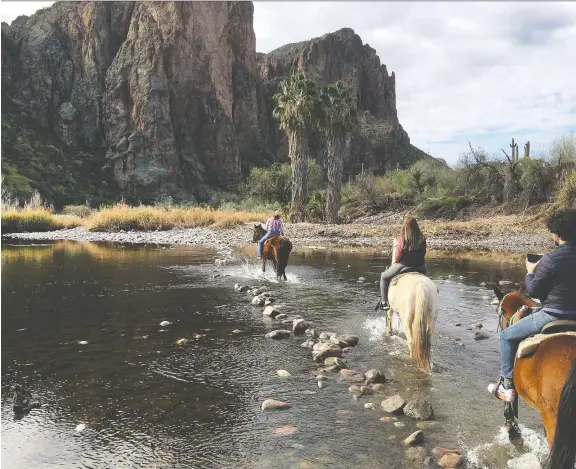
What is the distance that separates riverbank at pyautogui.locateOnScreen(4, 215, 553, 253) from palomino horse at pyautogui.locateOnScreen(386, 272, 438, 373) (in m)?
17.8

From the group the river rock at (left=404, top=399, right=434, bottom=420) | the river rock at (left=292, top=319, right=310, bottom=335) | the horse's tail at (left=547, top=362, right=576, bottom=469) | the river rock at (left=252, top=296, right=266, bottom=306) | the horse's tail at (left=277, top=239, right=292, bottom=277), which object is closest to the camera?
the horse's tail at (left=547, top=362, right=576, bottom=469)

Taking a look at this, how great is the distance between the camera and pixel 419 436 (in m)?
4.61

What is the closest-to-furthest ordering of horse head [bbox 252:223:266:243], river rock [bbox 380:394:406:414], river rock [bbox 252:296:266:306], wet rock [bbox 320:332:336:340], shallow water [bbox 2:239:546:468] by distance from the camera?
shallow water [bbox 2:239:546:468], river rock [bbox 380:394:406:414], wet rock [bbox 320:332:336:340], river rock [bbox 252:296:266:306], horse head [bbox 252:223:266:243]

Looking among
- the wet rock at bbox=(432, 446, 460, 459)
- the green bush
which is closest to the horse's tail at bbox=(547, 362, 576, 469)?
the wet rock at bbox=(432, 446, 460, 459)

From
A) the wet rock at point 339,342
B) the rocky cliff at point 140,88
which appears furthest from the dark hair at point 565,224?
the rocky cliff at point 140,88

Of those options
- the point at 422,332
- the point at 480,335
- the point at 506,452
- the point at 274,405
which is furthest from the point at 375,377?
the point at 480,335

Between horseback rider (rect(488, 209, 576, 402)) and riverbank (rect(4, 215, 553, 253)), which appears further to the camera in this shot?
riverbank (rect(4, 215, 553, 253))

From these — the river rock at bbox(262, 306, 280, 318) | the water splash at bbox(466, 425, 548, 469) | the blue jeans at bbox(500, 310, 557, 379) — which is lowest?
the water splash at bbox(466, 425, 548, 469)

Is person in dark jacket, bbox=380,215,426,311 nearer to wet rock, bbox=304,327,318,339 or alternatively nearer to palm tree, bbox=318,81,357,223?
wet rock, bbox=304,327,318,339

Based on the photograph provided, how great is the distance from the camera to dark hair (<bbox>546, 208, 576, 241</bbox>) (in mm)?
4211

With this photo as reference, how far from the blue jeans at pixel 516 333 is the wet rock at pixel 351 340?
3264 millimetres

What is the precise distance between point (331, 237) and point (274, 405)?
2718cm

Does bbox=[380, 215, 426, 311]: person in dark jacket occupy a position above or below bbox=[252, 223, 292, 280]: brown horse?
above

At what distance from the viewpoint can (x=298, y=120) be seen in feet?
136
